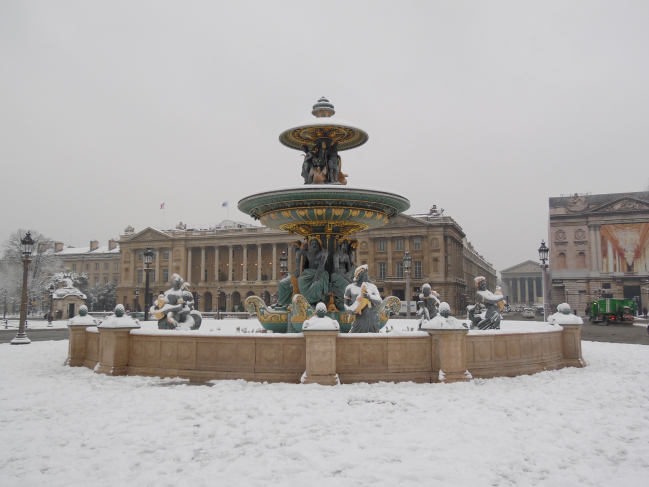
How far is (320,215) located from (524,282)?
539ft

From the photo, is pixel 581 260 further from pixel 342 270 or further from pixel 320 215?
pixel 320 215

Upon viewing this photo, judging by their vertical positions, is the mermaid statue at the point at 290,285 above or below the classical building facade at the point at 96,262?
below

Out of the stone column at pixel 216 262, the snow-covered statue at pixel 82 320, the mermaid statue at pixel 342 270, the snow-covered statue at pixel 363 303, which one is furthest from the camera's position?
the stone column at pixel 216 262

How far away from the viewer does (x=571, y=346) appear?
1089 centimetres

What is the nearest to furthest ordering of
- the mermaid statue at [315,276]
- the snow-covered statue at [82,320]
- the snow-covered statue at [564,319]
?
1. the snow-covered statue at [564,319]
2. the snow-covered statue at [82,320]
3. the mermaid statue at [315,276]

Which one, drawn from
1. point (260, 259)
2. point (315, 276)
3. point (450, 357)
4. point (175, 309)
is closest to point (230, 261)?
point (260, 259)

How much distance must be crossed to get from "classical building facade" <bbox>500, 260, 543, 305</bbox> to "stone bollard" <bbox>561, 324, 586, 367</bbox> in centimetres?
15683

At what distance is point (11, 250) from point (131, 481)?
68.0m

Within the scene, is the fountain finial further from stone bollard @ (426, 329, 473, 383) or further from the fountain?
stone bollard @ (426, 329, 473, 383)

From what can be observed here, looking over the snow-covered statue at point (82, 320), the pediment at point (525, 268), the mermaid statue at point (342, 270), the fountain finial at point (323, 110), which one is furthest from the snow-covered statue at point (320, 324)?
the pediment at point (525, 268)

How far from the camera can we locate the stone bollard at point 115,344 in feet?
30.2

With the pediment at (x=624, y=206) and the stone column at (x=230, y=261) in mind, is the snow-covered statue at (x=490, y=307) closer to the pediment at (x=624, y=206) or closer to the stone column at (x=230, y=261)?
the pediment at (x=624, y=206)

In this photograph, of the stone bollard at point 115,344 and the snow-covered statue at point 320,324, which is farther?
the stone bollard at point 115,344

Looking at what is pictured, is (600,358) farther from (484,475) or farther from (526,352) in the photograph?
(484,475)
